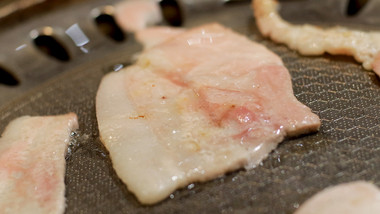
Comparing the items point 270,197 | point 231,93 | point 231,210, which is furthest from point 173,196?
point 231,93

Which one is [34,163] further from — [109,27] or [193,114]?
[109,27]

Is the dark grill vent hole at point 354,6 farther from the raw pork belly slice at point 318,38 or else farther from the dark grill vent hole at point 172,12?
the dark grill vent hole at point 172,12

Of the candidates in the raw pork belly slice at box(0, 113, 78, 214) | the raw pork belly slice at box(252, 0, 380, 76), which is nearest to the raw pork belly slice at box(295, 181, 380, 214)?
the raw pork belly slice at box(252, 0, 380, 76)

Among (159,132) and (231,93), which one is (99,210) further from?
(231,93)

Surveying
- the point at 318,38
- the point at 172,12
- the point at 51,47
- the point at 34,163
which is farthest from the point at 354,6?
the point at 34,163

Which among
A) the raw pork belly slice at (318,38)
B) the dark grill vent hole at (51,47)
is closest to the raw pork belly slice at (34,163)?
the dark grill vent hole at (51,47)
